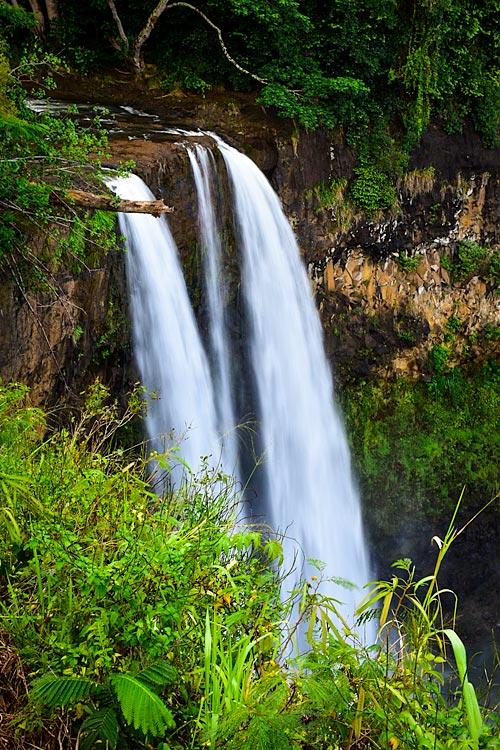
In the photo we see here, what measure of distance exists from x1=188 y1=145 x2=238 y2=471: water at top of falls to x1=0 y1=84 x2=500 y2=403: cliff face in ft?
0.68

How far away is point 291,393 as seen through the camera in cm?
1037

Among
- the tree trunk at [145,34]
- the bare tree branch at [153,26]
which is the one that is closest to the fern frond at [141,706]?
the bare tree branch at [153,26]

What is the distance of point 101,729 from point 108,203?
13.7 feet

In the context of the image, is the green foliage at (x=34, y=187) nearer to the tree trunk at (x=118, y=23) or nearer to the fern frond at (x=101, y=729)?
the fern frond at (x=101, y=729)

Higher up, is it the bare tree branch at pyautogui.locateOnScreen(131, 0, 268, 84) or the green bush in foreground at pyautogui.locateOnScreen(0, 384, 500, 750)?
the bare tree branch at pyautogui.locateOnScreen(131, 0, 268, 84)

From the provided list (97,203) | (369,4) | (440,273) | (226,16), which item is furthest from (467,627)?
(226,16)

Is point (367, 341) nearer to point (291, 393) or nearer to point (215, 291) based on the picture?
point (291, 393)

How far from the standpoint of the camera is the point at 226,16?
11.4m

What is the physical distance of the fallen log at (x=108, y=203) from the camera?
Answer: 5180mm

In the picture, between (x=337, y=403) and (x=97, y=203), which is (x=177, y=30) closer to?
(x=337, y=403)

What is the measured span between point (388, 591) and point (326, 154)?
9992 mm

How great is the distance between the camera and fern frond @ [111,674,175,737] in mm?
1803

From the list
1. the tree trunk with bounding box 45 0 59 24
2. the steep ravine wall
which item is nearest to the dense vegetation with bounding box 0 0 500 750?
the steep ravine wall

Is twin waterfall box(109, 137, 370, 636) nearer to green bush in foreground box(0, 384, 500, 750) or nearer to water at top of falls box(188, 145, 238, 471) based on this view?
water at top of falls box(188, 145, 238, 471)
